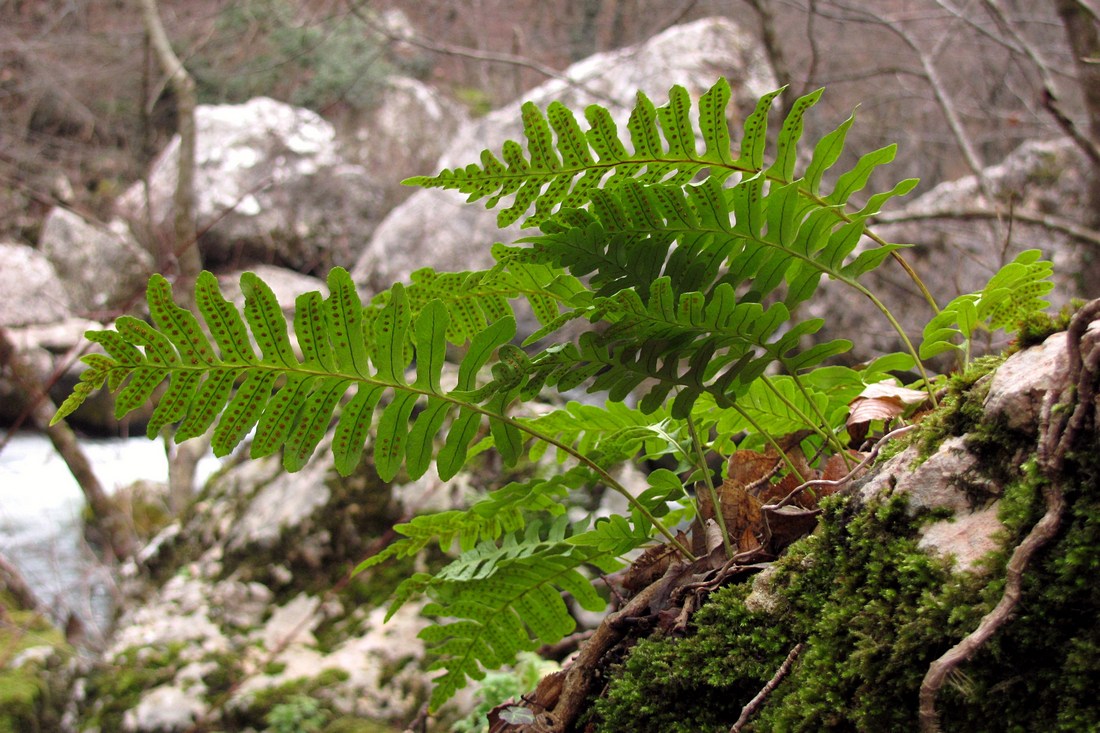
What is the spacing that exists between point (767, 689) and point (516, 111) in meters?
Answer: 6.96

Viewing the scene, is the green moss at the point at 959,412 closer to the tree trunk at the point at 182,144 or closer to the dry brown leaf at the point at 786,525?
the dry brown leaf at the point at 786,525

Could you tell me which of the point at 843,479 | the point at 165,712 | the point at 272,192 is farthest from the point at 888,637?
the point at 272,192

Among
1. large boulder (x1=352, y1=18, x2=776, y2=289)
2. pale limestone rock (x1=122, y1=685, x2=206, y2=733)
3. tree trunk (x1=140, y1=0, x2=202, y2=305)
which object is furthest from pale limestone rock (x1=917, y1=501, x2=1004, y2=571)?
tree trunk (x1=140, y1=0, x2=202, y2=305)

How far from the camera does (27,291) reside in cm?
1015

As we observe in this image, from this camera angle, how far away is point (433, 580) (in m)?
1.40

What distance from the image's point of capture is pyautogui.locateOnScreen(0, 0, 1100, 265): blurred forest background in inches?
326

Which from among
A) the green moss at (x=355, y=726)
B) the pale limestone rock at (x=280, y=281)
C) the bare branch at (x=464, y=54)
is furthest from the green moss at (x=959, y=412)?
the pale limestone rock at (x=280, y=281)

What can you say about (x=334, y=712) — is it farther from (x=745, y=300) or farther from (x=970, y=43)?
(x=970, y=43)

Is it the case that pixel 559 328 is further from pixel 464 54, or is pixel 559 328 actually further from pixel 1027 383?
pixel 464 54

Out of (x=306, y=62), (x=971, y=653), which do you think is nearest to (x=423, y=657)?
(x=971, y=653)

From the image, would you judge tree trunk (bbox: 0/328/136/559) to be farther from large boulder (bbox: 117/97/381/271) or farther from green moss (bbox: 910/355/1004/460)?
green moss (bbox: 910/355/1004/460)

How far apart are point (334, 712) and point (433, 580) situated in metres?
1.93

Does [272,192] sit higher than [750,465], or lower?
higher

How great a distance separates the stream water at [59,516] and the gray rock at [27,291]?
4.90 feet
